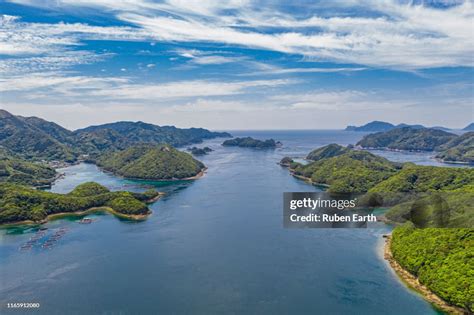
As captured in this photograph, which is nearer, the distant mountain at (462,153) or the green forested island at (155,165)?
the green forested island at (155,165)

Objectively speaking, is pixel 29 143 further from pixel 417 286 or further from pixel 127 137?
pixel 417 286

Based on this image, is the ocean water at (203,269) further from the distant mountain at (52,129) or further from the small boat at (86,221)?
the distant mountain at (52,129)

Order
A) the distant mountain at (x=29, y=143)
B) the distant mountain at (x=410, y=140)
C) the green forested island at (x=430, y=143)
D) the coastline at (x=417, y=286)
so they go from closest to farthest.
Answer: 1. the coastline at (x=417, y=286)
2. the green forested island at (x=430, y=143)
3. the distant mountain at (x=29, y=143)
4. the distant mountain at (x=410, y=140)

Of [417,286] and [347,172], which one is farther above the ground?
[347,172]

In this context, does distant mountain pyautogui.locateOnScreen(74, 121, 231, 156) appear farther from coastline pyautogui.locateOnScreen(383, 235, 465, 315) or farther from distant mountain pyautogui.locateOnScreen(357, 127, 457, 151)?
coastline pyautogui.locateOnScreen(383, 235, 465, 315)

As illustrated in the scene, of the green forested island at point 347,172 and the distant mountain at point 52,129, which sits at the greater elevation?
the distant mountain at point 52,129

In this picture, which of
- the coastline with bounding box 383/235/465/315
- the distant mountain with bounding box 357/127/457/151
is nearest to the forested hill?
the distant mountain with bounding box 357/127/457/151

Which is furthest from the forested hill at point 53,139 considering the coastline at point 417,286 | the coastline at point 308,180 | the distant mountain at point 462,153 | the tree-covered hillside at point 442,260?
the distant mountain at point 462,153

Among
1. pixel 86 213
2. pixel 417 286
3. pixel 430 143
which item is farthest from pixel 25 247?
pixel 430 143
